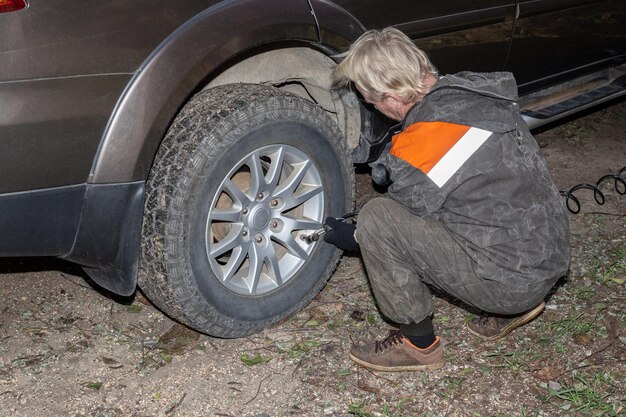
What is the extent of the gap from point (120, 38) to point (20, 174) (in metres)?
0.55

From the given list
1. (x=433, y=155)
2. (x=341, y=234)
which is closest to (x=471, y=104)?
(x=433, y=155)

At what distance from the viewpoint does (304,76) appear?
3436 mm

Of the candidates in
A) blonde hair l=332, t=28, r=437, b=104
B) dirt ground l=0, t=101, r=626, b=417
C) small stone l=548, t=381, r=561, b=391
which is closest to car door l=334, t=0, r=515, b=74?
blonde hair l=332, t=28, r=437, b=104

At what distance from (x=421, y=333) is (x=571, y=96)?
2.21 meters

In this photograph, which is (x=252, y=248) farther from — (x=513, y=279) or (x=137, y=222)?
(x=513, y=279)

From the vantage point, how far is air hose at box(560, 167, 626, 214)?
14.7ft

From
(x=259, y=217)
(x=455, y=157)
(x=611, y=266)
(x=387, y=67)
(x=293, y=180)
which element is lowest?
(x=611, y=266)

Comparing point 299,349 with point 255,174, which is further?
point 299,349

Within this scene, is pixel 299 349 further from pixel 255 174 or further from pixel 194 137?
pixel 194 137

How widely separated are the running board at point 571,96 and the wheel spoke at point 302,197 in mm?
1525

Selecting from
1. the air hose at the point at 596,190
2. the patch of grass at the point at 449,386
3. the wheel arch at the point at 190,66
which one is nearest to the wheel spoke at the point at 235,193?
the wheel arch at the point at 190,66

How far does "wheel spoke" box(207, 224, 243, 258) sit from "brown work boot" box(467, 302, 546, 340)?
1067mm

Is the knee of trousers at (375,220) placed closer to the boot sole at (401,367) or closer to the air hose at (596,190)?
the boot sole at (401,367)

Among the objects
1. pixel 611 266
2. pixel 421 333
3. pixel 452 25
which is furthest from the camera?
pixel 611 266
